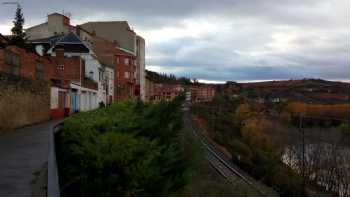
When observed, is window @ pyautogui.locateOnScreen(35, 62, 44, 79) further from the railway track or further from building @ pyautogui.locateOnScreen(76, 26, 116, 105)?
building @ pyautogui.locateOnScreen(76, 26, 116, 105)

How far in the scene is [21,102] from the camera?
61.3 ft

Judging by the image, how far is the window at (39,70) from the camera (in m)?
22.5

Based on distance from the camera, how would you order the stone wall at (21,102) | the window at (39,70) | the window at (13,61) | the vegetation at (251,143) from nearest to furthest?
the stone wall at (21,102) < the window at (13,61) < the window at (39,70) < the vegetation at (251,143)

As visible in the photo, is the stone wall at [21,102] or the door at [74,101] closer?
the stone wall at [21,102]

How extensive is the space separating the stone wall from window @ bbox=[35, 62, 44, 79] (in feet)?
1.23

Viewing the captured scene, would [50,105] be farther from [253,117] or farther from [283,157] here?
[253,117]

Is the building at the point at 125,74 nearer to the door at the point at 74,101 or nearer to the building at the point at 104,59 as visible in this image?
the building at the point at 104,59

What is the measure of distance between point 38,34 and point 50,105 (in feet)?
112

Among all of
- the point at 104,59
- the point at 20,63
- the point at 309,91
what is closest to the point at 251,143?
the point at 309,91

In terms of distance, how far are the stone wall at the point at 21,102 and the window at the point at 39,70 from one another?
1.23 feet

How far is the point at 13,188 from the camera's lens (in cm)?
562

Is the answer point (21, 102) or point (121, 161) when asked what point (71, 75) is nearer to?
point (21, 102)

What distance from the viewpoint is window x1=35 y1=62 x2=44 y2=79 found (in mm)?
22495

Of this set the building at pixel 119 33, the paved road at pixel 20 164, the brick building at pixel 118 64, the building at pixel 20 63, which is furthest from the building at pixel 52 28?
the paved road at pixel 20 164
